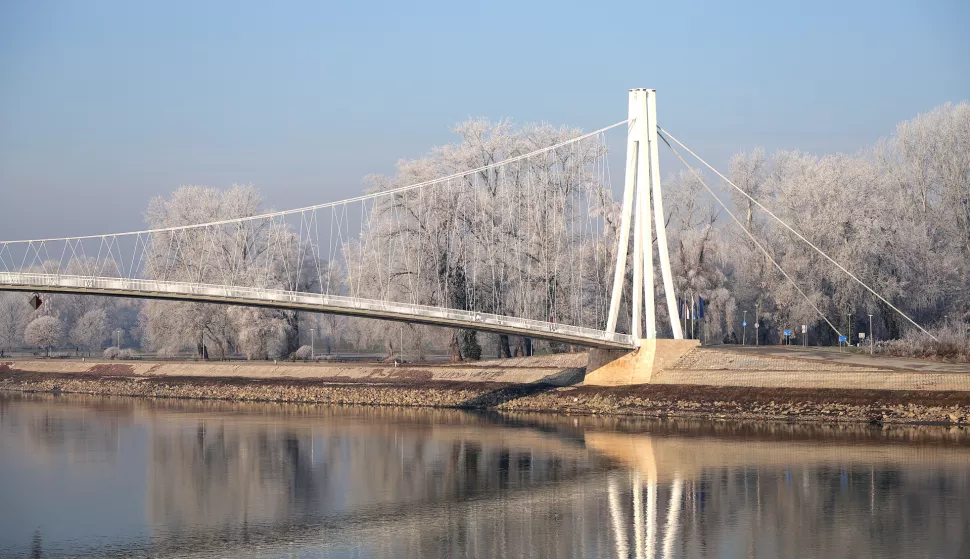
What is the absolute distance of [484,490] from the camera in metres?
29.5

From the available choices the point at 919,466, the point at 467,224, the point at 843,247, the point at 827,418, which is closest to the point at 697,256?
the point at 843,247

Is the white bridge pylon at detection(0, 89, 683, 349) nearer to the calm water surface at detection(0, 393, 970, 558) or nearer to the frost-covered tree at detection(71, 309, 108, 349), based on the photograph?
the calm water surface at detection(0, 393, 970, 558)

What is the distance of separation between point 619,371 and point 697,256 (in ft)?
59.6

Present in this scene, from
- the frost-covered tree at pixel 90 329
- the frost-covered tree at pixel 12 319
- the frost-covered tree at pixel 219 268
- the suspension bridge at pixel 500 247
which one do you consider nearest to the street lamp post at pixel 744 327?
the suspension bridge at pixel 500 247

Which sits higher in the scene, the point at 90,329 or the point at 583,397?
the point at 90,329

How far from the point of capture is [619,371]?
155 ft

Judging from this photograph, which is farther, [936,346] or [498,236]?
[498,236]

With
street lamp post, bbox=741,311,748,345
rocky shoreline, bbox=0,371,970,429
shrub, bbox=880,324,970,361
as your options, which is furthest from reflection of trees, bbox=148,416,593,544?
street lamp post, bbox=741,311,748,345

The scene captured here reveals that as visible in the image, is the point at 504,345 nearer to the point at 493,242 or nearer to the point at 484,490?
the point at 493,242

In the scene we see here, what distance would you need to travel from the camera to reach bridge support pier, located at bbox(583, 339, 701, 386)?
45.8 m

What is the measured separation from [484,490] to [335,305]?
15.6 m

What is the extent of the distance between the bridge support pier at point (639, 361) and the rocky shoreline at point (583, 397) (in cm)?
51

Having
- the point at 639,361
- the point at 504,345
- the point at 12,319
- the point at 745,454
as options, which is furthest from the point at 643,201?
the point at 12,319

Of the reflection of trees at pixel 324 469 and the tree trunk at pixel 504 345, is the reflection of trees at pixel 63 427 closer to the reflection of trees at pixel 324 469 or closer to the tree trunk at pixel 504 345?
the reflection of trees at pixel 324 469
